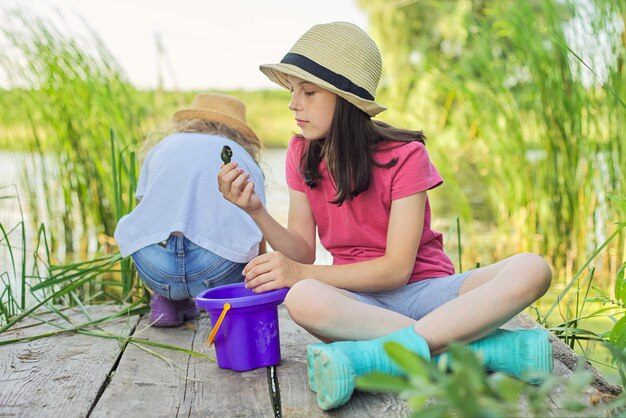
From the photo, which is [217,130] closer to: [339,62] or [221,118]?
[221,118]

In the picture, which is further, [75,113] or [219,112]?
[75,113]

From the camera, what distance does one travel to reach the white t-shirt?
1926 millimetres

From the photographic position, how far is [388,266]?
1.66 m

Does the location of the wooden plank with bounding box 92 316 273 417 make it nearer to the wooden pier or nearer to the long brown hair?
the wooden pier

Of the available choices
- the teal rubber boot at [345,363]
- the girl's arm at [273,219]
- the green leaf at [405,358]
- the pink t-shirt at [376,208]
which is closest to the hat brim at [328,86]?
the pink t-shirt at [376,208]

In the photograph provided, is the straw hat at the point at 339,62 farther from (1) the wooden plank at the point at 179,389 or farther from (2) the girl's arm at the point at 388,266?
(1) the wooden plank at the point at 179,389

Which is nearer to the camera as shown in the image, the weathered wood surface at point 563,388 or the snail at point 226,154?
the weathered wood surface at point 563,388

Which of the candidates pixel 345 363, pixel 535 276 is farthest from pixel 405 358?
pixel 535 276

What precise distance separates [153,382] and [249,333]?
225 millimetres

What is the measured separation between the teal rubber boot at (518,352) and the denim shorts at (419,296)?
7.2 inches

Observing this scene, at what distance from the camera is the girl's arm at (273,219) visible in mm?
1626

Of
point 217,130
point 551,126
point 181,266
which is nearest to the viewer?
point 181,266

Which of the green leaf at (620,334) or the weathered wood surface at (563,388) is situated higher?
the green leaf at (620,334)

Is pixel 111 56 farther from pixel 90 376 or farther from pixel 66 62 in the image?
pixel 90 376
